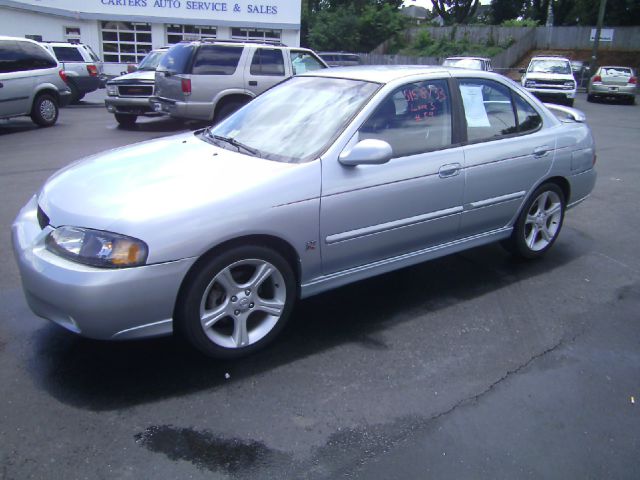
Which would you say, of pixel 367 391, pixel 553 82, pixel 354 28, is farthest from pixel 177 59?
pixel 354 28

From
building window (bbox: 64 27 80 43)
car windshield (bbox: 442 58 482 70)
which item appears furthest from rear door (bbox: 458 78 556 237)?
building window (bbox: 64 27 80 43)

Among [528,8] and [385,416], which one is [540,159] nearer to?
[385,416]

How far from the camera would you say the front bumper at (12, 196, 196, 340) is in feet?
9.64

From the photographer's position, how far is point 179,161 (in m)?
3.74

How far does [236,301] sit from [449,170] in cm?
184

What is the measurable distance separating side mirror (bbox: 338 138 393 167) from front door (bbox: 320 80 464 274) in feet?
0.24

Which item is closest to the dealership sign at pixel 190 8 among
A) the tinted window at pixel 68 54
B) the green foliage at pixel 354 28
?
the green foliage at pixel 354 28

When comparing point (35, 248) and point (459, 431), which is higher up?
point (35, 248)

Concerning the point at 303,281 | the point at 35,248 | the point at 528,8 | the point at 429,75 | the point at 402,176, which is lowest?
the point at 303,281

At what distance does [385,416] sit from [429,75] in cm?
257

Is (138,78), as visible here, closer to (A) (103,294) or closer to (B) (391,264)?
(B) (391,264)

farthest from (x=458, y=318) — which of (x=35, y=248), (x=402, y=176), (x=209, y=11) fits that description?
(x=209, y=11)

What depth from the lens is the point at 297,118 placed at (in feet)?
13.5

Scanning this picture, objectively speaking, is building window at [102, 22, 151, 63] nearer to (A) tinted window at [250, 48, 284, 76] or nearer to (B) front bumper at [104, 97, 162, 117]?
(B) front bumper at [104, 97, 162, 117]
